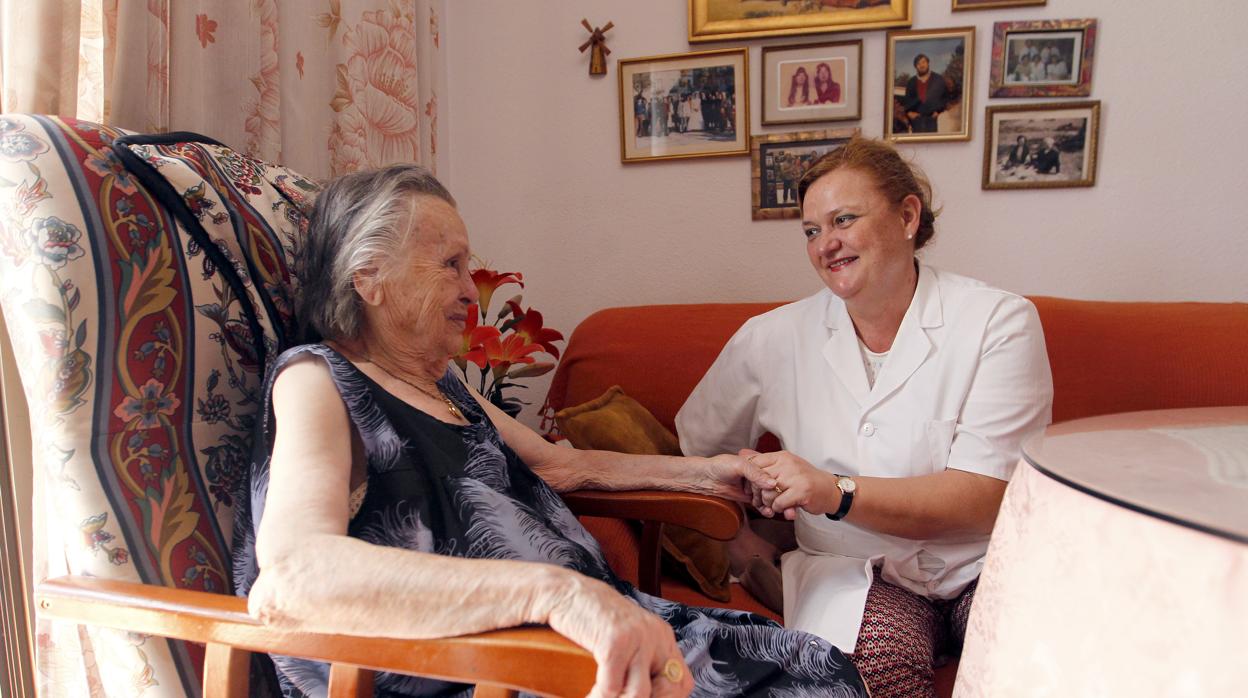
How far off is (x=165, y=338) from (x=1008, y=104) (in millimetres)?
2326

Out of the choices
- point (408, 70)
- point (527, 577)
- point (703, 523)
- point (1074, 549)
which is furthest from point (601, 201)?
point (1074, 549)

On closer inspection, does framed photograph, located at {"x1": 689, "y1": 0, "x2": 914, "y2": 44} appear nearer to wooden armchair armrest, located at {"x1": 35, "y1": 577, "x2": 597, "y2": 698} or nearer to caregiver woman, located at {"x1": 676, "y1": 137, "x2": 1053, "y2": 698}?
caregiver woman, located at {"x1": 676, "y1": 137, "x2": 1053, "y2": 698}

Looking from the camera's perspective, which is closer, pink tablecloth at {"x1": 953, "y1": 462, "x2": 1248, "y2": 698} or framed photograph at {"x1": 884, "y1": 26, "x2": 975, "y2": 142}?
pink tablecloth at {"x1": 953, "y1": 462, "x2": 1248, "y2": 698}

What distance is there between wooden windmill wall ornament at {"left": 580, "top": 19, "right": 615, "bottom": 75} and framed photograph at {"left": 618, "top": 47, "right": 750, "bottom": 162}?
0.22 ft

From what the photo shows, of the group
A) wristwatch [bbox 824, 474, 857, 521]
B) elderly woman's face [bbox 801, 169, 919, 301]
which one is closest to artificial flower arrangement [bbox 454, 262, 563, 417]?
elderly woman's face [bbox 801, 169, 919, 301]

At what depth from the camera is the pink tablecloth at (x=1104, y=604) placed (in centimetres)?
26

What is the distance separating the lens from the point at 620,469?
1.55 m

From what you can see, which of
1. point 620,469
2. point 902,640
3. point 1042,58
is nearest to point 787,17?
point 1042,58

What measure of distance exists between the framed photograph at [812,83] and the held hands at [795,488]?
54.5 inches

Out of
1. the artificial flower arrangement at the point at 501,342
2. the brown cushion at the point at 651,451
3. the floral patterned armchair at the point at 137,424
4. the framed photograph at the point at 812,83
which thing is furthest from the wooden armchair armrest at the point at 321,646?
the framed photograph at the point at 812,83

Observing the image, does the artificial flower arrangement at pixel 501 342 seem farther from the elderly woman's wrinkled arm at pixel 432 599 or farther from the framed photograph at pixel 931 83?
the framed photograph at pixel 931 83

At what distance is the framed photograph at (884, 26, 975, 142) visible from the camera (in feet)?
7.56

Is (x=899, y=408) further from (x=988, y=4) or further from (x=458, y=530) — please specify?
(x=988, y=4)

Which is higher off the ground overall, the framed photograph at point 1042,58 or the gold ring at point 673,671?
the framed photograph at point 1042,58
